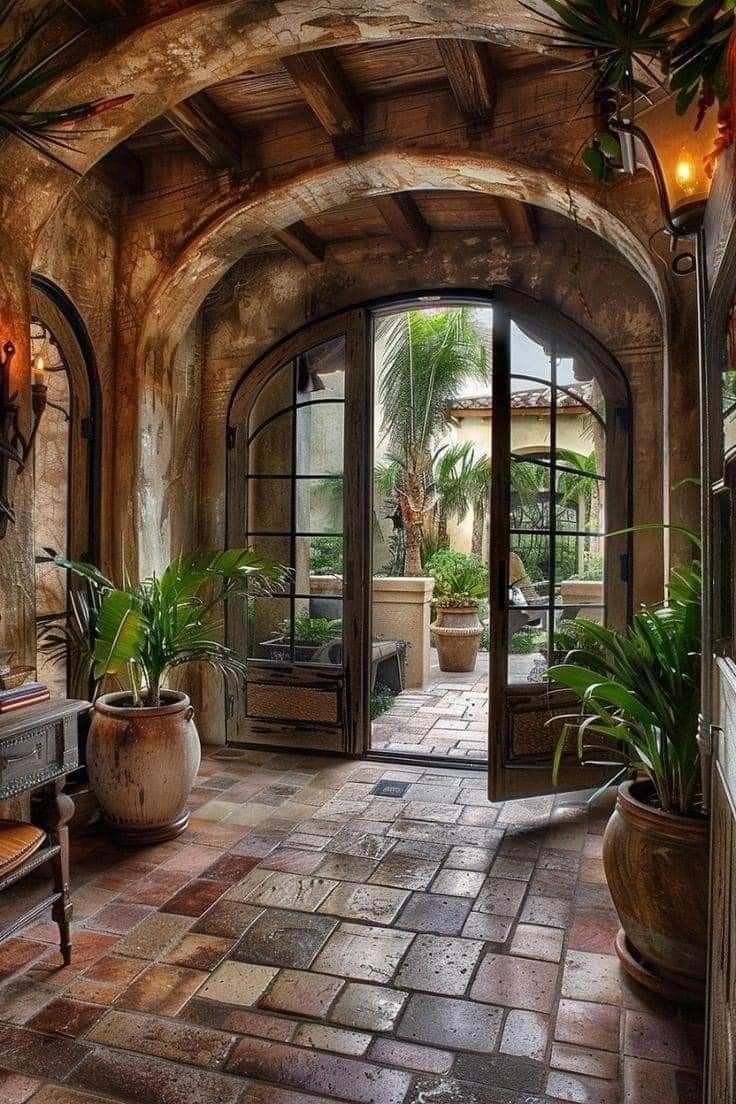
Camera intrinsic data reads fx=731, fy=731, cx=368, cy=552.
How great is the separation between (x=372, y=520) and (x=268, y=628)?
96 centimetres

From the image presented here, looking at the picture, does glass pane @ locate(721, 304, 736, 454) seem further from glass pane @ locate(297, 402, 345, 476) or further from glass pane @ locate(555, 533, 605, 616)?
glass pane @ locate(297, 402, 345, 476)

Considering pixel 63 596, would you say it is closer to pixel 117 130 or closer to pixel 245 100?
pixel 117 130

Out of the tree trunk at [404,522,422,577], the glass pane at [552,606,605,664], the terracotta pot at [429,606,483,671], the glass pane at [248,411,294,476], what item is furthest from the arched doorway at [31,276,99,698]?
the tree trunk at [404,522,422,577]

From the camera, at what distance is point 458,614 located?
8.30 m

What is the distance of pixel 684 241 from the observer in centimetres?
285

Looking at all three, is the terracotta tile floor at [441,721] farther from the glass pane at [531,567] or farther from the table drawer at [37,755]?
the table drawer at [37,755]

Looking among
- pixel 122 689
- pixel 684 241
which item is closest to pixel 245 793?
pixel 122 689

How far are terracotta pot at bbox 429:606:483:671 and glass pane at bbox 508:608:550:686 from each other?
420 centimetres

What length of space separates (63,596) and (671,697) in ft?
9.68

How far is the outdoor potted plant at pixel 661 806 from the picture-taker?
81.9 inches

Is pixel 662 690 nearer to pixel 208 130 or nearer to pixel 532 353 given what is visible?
pixel 532 353

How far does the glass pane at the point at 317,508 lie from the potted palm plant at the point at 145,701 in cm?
116

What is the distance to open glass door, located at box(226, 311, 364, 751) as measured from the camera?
455 cm

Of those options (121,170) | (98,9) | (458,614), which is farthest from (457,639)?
(98,9)
